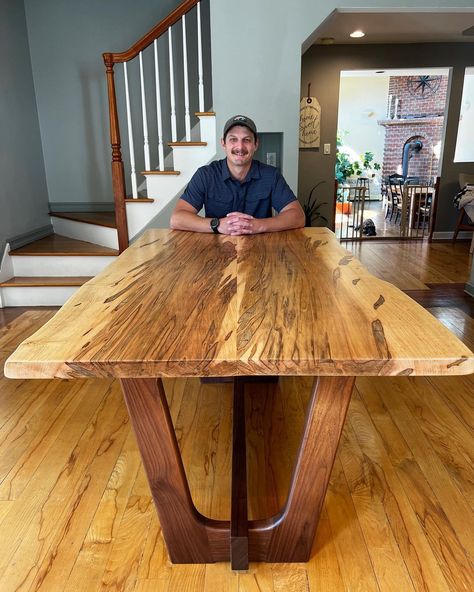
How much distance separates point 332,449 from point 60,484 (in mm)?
1007

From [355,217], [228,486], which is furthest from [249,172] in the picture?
[355,217]

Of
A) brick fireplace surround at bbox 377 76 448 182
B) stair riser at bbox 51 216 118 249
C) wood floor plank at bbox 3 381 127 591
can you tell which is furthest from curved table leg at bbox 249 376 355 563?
brick fireplace surround at bbox 377 76 448 182

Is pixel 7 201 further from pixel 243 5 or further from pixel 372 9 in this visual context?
pixel 372 9

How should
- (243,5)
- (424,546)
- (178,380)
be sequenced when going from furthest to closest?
1. (243,5)
2. (178,380)
3. (424,546)

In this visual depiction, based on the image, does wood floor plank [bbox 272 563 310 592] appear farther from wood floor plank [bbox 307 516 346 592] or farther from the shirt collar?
the shirt collar

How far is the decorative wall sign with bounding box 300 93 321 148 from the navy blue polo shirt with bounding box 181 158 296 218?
3651mm

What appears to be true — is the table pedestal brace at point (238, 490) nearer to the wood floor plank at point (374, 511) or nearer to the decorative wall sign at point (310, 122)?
the wood floor plank at point (374, 511)

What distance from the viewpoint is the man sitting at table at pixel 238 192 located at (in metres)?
2.08

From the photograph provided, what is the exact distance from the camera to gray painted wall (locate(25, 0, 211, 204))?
4125 mm

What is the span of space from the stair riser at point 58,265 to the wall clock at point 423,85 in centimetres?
965

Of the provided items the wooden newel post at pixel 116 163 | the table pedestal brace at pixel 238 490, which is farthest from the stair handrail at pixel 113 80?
the table pedestal brace at pixel 238 490

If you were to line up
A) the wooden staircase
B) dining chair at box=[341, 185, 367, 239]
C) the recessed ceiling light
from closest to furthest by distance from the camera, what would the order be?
the wooden staircase < the recessed ceiling light < dining chair at box=[341, 185, 367, 239]

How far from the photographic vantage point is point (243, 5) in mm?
3084

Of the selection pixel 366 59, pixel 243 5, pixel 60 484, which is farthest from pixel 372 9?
pixel 60 484
